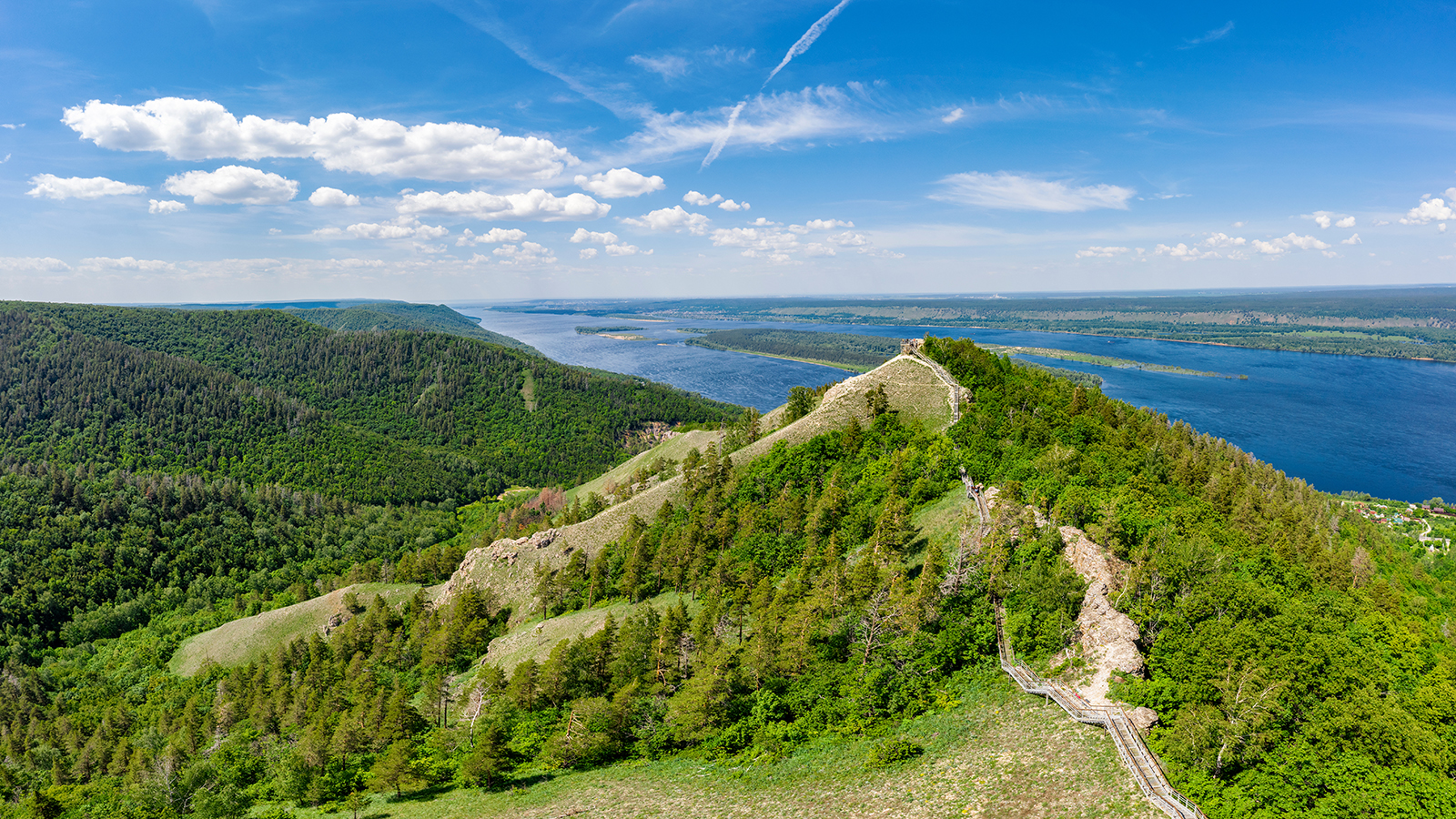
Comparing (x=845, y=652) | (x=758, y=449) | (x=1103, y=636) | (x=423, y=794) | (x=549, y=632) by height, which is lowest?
(x=549, y=632)

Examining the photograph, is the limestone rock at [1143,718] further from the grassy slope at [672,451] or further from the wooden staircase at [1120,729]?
the grassy slope at [672,451]

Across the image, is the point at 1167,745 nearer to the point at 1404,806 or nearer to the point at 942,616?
the point at 1404,806

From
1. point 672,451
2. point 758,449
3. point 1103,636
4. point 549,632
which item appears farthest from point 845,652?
point 672,451

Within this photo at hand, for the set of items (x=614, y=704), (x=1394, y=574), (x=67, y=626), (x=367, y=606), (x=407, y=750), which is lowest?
(x=67, y=626)

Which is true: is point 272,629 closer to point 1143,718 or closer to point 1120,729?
point 1120,729

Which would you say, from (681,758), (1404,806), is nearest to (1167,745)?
(1404,806)

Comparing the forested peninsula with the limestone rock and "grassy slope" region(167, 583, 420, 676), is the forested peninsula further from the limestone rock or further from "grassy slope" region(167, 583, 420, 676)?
"grassy slope" region(167, 583, 420, 676)

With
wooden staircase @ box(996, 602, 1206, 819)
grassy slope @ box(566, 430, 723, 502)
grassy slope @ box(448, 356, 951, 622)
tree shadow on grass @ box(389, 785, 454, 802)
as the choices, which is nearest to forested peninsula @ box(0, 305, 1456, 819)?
tree shadow on grass @ box(389, 785, 454, 802)
